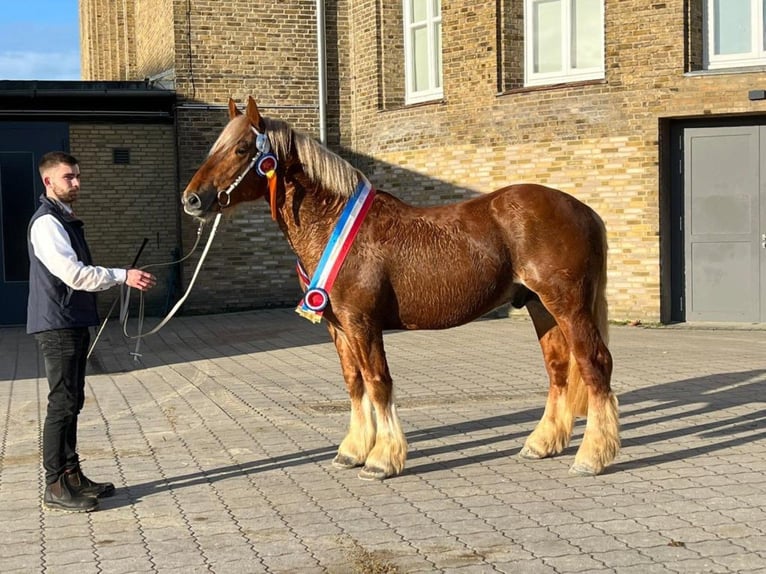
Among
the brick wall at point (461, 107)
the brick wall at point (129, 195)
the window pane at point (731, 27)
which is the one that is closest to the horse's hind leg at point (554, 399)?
the brick wall at point (461, 107)

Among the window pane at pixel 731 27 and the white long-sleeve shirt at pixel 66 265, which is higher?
the window pane at pixel 731 27

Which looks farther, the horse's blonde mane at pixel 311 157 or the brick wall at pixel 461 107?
the brick wall at pixel 461 107

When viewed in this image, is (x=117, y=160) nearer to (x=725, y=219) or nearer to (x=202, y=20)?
(x=202, y=20)

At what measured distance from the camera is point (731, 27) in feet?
49.9

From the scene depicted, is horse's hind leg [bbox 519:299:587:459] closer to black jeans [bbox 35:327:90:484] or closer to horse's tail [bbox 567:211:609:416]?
horse's tail [bbox 567:211:609:416]

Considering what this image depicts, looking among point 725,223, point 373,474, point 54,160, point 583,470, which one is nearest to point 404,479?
point 373,474

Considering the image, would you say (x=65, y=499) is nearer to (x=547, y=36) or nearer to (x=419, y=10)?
(x=547, y=36)

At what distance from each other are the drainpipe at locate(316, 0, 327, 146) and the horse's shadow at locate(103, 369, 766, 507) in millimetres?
10926

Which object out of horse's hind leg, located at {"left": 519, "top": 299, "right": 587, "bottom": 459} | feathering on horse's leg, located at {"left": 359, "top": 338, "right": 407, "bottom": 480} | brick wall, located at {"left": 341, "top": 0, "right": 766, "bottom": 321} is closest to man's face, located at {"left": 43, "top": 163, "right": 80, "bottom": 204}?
feathering on horse's leg, located at {"left": 359, "top": 338, "right": 407, "bottom": 480}

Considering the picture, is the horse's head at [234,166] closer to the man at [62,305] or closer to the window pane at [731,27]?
the man at [62,305]

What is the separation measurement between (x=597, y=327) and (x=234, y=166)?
8.63 ft

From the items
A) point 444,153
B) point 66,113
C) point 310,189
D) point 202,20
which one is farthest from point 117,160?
point 310,189

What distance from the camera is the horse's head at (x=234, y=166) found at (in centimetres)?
654

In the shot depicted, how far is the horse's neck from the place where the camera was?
263 inches
